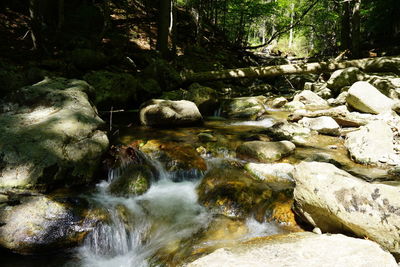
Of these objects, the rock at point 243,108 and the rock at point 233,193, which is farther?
the rock at point 243,108

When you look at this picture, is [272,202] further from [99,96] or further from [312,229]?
[99,96]

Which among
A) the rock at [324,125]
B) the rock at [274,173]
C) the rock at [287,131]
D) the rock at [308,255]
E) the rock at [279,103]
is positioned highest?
the rock at [279,103]

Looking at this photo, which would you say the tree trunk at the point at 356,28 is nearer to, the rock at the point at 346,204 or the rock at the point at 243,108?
the rock at the point at 243,108

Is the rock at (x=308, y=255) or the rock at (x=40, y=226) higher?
the rock at (x=308, y=255)

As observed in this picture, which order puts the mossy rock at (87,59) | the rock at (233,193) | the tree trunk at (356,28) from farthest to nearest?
the tree trunk at (356,28) → the mossy rock at (87,59) → the rock at (233,193)

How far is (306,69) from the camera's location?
35.6 feet

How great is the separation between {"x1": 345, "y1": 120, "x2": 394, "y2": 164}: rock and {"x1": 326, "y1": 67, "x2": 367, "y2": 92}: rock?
531cm

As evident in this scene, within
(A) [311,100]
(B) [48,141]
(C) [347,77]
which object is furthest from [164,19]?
(B) [48,141]

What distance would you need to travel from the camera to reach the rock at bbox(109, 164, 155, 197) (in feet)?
13.9

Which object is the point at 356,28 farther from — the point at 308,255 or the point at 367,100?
the point at 308,255

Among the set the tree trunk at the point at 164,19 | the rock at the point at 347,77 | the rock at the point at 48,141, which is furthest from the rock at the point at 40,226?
the rock at the point at 347,77

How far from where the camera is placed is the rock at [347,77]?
10141 millimetres

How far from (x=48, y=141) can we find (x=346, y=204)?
422 cm

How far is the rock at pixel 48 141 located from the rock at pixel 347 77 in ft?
31.4
